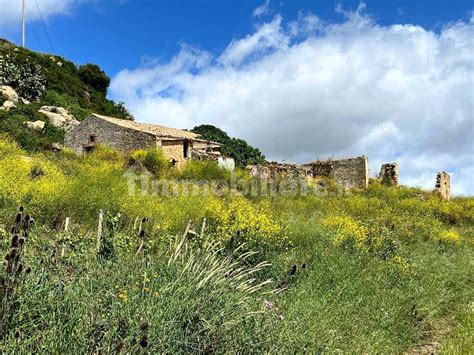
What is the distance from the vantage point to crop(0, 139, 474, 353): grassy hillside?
3.67 m

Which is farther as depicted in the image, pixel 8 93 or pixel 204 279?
pixel 8 93

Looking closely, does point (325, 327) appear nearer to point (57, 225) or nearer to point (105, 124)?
point (57, 225)

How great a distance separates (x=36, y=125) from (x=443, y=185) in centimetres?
2541

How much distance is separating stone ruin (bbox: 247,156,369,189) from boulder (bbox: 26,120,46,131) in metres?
13.0

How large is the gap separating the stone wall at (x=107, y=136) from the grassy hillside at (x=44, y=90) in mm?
1268

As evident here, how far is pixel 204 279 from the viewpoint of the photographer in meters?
4.53

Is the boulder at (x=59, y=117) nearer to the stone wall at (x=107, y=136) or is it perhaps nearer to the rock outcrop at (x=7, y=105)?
the rock outcrop at (x=7, y=105)

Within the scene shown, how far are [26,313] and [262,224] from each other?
643 centimetres

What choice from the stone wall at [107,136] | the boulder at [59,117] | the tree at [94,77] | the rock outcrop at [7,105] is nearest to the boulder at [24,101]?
the boulder at [59,117]

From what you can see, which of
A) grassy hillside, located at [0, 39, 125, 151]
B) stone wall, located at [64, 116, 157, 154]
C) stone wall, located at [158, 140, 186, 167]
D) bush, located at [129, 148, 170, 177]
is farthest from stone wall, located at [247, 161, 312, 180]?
grassy hillside, located at [0, 39, 125, 151]

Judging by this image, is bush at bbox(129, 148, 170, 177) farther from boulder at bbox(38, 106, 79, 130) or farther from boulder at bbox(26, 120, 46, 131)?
boulder at bbox(38, 106, 79, 130)

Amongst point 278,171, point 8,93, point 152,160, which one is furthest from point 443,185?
point 8,93

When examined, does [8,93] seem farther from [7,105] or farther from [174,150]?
[174,150]

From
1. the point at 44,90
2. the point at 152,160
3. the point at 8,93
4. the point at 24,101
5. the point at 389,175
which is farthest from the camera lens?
the point at 44,90
